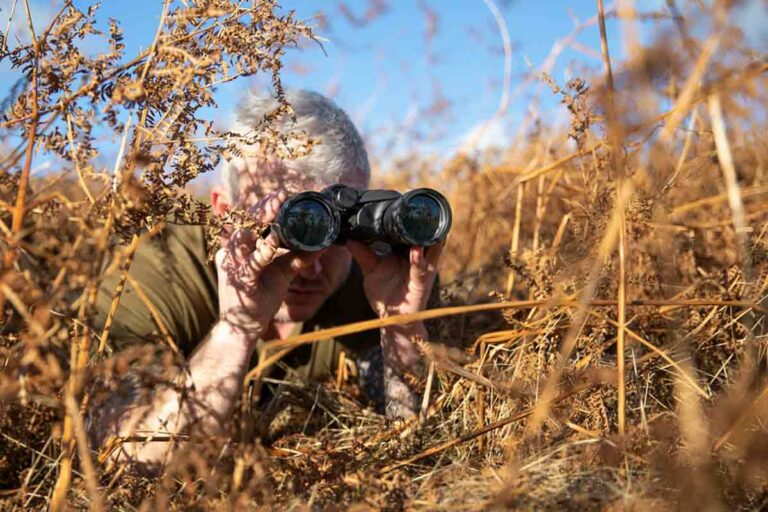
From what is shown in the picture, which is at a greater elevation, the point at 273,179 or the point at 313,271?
the point at 273,179

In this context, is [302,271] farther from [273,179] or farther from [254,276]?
[254,276]

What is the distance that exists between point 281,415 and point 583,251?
81cm

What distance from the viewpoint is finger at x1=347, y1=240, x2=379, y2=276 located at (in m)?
1.90

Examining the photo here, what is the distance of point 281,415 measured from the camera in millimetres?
1833

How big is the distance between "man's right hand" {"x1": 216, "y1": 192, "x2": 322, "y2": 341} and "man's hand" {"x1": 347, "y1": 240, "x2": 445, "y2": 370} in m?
0.29

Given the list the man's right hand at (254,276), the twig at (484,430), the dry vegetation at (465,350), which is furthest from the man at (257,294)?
the twig at (484,430)

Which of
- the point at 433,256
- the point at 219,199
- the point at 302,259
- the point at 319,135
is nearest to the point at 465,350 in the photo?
the point at 433,256

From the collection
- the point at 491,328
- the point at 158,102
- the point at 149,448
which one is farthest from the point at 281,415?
the point at 158,102

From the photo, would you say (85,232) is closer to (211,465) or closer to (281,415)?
(211,465)

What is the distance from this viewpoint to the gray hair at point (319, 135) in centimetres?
202

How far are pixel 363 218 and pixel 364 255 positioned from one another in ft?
0.57

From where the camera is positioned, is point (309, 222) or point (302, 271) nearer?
point (309, 222)

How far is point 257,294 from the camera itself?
5.32 ft

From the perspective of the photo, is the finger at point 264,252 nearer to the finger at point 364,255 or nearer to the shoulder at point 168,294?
the shoulder at point 168,294
